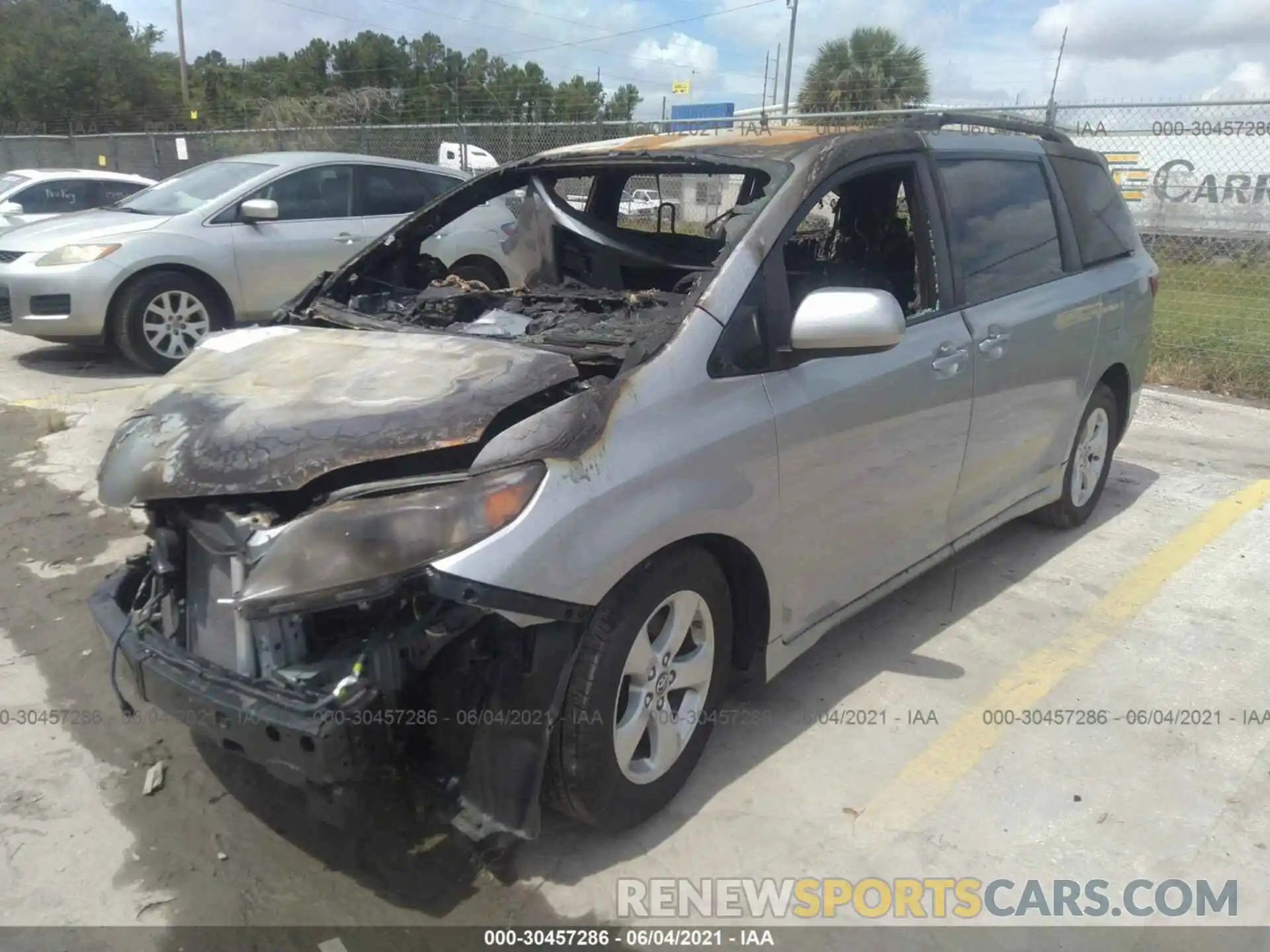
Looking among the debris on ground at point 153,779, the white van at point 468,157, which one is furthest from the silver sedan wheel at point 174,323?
the white van at point 468,157

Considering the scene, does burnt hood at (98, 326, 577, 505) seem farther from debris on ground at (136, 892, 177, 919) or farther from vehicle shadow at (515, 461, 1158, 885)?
vehicle shadow at (515, 461, 1158, 885)

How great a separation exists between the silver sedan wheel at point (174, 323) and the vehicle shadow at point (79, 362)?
0.27 metres

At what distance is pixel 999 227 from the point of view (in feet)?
12.6

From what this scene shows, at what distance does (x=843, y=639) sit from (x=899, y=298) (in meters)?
1.31

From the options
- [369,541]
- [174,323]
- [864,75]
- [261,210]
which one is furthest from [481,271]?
[864,75]

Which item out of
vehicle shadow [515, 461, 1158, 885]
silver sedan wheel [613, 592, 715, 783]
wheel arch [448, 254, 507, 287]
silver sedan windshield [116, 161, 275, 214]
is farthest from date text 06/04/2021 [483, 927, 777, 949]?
silver sedan windshield [116, 161, 275, 214]

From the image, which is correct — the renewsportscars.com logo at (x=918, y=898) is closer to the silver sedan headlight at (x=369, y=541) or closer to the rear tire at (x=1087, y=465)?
the silver sedan headlight at (x=369, y=541)

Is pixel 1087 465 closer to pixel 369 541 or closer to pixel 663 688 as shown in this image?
pixel 663 688

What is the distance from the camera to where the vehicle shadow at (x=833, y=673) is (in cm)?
261

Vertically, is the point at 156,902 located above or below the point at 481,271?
below

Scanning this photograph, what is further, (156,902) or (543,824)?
(543,824)

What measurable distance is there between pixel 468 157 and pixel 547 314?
44.4 feet

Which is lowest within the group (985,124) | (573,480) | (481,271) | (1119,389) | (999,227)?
(1119,389)

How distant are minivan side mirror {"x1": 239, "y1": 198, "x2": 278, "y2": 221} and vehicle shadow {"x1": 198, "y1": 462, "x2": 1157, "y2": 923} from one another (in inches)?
204
